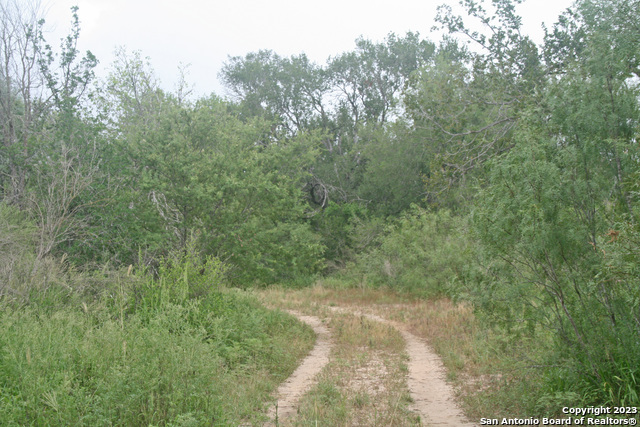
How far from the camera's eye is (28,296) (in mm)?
7652

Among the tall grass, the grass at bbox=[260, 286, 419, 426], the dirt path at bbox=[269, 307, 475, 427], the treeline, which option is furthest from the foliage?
the tall grass

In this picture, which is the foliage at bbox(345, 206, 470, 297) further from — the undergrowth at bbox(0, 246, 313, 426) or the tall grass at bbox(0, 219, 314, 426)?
the undergrowth at bbox(0, 246, 313, 426)

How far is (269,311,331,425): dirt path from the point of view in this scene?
6113mm

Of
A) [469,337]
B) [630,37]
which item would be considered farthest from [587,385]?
[469,337]

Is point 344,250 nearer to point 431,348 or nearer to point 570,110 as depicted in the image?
point 431,348

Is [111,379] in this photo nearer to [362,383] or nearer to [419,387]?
[362,383]

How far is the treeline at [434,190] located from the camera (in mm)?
5496

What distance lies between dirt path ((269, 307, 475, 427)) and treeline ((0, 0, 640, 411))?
118 centimetres

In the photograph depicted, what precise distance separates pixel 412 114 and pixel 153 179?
6907mm

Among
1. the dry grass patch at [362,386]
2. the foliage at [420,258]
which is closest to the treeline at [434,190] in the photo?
the foliage at [420,258]

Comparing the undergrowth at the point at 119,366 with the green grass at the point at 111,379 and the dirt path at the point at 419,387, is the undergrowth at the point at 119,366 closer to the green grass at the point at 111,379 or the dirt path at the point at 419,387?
the green grass at the point at 111,379

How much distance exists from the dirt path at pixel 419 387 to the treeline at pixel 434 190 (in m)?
1.18

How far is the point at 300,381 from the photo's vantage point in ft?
25.3

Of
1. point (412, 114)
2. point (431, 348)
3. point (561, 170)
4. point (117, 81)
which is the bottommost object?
point (431, 348)
